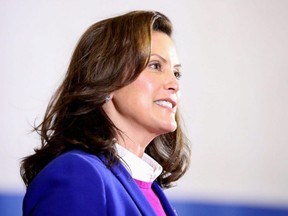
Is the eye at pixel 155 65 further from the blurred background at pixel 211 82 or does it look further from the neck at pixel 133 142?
the blurred background at pixel 211 82

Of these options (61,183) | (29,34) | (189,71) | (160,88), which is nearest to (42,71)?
(29,34)

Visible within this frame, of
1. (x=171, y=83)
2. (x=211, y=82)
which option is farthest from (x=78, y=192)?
(x=211, y=82)

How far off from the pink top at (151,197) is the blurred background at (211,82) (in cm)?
74

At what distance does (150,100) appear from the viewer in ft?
4.25

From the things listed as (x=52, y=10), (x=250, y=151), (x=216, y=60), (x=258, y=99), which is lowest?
(x=250, y=151)

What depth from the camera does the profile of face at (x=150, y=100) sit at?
1.29 metres

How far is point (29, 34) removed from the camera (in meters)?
2.08

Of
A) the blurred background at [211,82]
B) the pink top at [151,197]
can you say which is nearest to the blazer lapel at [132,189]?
the pink top at [151,197]

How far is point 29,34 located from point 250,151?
3.14 feet

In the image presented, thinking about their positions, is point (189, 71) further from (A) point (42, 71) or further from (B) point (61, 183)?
(B) point (61, 183)

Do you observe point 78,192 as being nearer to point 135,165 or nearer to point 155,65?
point 135,165

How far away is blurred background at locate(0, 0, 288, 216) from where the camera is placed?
2.06m

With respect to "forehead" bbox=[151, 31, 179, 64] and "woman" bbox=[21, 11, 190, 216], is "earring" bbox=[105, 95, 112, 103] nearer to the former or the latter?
"woman" bbox=[21, 11, 190, 216]

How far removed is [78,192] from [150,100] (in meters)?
0.35
